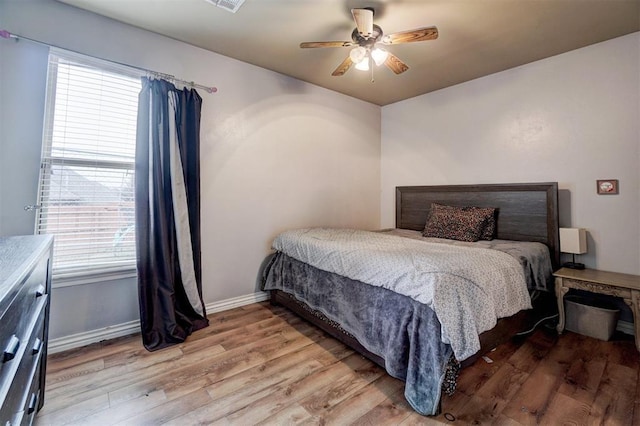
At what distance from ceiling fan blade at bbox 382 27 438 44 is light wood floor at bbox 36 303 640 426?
89.8 inches

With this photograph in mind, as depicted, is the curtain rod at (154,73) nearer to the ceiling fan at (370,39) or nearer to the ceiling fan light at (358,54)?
the ceiling fan at (370,39)

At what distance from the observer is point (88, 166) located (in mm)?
2201

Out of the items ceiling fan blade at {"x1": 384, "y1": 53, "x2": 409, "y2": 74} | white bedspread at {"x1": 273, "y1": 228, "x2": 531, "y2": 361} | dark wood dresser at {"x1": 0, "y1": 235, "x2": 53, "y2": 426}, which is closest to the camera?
dark wood dresser at {"x1": 0, "y1": 235, "x2": 53, "y2": 426}

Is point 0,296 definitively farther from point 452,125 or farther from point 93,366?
point 452,125

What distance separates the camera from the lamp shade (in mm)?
2520

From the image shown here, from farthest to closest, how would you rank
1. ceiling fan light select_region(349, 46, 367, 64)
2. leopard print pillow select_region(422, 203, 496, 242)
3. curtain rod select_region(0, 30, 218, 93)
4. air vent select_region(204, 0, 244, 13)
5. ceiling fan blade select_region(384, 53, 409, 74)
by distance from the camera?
leopard print pillow select_region(422, 203, 496, 242), ceiling fan blade select_region(384, 53, 409, 74), ceiling fan light select_region(349, 46, 367, 64), air vent select_region(204, 0, 244, 13), curtain rod select_region(0, 30, 218, 93)

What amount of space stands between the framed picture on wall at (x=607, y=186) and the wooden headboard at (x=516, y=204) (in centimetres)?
31

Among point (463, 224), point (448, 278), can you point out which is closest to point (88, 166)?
point (448, 278)

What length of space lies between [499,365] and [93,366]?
9.08 ft

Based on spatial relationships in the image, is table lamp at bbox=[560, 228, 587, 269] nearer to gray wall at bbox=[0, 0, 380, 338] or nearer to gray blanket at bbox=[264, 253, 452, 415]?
gray blanket at bbox=[264, 253, 452, 415]

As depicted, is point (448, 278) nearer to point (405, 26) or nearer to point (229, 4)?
point (405, 26)

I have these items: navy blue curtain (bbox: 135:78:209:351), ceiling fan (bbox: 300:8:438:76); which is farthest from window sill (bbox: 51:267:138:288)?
ceiling fan (bbox: 300:8:438:76)

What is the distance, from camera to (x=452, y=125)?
358cm

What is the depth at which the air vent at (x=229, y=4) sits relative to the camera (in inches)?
80.0
